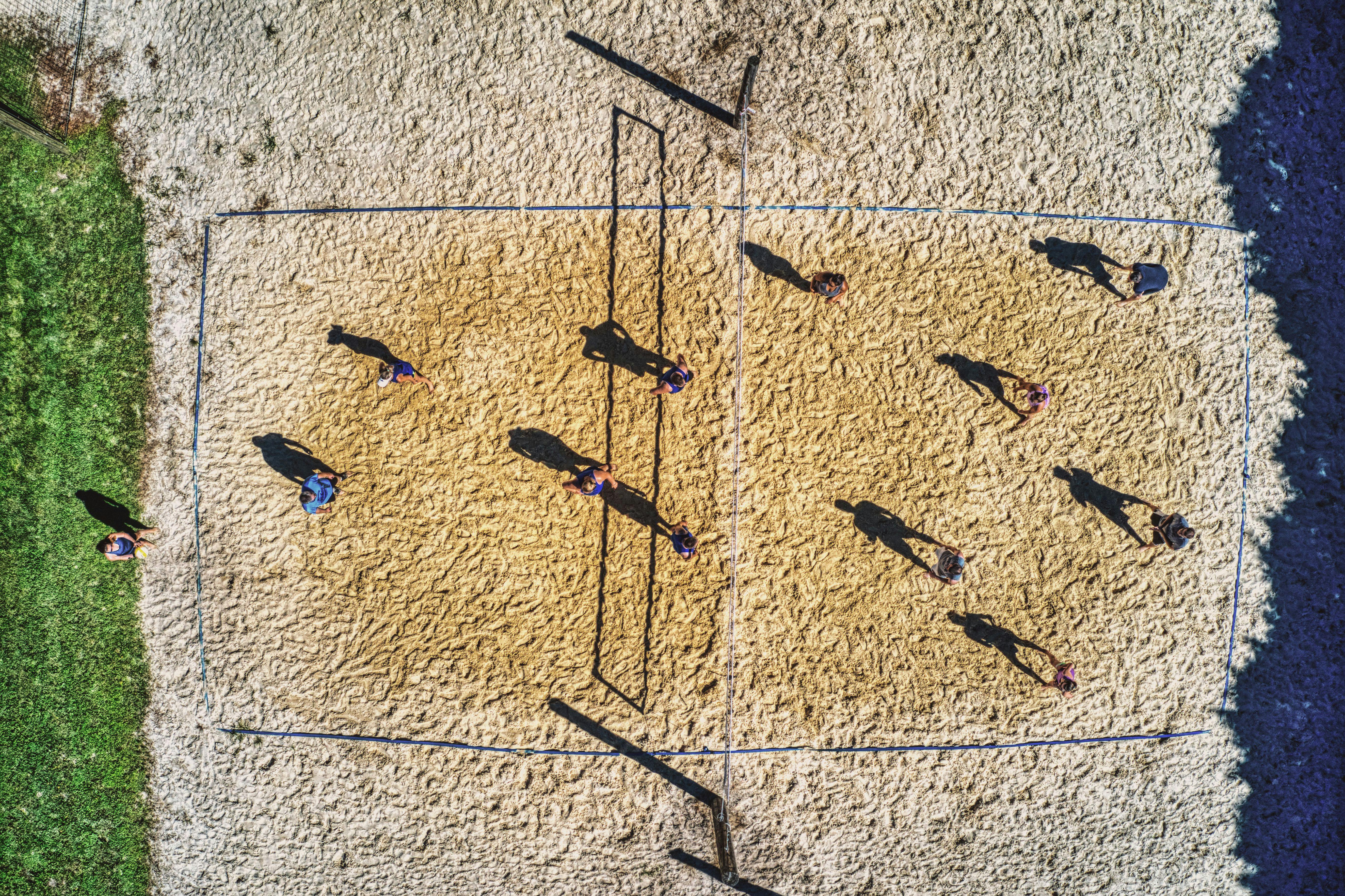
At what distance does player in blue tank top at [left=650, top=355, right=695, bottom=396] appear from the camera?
8.52 meters

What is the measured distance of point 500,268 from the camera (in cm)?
906

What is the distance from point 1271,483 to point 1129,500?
2.12 meters

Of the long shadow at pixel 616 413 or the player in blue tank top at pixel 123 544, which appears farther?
the long shadow at pixel 616 413

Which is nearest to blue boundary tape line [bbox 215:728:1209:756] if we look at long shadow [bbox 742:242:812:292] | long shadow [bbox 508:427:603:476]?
long shadow [bbox 508:427:603:476]

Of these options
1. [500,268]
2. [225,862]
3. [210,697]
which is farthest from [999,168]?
[225,862]

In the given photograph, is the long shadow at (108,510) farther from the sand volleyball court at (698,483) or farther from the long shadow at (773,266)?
the long shadow at (773,266)

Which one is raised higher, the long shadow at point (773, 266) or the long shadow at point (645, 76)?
the long shadow at point (645, 76)

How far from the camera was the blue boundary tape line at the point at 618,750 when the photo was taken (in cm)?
900

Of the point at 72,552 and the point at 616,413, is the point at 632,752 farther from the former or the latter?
the point at 72,552

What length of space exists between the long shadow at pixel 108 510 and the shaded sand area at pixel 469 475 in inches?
49.5

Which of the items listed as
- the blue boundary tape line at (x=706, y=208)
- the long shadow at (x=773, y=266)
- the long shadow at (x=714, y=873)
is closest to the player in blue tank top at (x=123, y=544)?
the blue boundary tape line at (x=706, y=208)

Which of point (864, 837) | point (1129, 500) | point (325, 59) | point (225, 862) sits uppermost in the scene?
point (325, 59)

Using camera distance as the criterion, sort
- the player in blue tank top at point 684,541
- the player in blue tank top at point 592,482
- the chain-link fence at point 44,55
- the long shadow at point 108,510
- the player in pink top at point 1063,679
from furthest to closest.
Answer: the chain-link fence at point 44,55
the long shadow at point 108,510
the player in pink top at point 1063,679
the player in blue tank top at point 684,541
the player in blue tank top at point 592,482

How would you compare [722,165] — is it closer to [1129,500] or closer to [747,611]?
[747,611]
